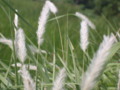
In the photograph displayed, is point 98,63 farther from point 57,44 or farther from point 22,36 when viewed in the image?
point 57,44

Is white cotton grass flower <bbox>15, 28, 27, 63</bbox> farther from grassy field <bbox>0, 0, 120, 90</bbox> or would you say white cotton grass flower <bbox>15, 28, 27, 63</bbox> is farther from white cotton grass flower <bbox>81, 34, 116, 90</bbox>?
white cotton grass flower <bbox>81, 34, 116, 90</bbox>

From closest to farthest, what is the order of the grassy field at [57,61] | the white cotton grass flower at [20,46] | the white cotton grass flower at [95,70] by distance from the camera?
1. the white cotton grass flower at [95,70]
2. the white cotton grass flower at [20,46]
3. the grassy field at [57,61]

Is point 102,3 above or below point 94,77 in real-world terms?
above

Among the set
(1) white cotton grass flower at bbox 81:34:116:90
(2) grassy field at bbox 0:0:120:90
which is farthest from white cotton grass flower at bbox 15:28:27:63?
(1) white cotton grass flower at bbox 81:34:116:90

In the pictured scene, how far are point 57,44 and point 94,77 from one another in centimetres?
217

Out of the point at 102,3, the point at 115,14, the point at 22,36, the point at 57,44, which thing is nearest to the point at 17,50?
the point at 22,36

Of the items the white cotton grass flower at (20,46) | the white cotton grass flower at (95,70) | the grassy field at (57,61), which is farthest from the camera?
the grassy field at (57,61)

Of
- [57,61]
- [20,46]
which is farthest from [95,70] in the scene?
[57,61]

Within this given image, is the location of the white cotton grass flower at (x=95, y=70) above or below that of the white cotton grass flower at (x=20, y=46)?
below

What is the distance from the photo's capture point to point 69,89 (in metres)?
0.81

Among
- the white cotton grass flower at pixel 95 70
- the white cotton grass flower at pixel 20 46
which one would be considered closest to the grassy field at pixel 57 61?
the white cotton grass flower at pixel 20 46

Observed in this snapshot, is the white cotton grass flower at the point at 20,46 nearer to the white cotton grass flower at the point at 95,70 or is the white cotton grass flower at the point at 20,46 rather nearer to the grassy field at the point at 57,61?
the grassy field at the point at 57,61

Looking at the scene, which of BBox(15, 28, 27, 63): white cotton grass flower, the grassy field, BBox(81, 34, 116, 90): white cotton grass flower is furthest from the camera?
the grassy field

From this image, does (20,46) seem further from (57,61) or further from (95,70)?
(57,61)
